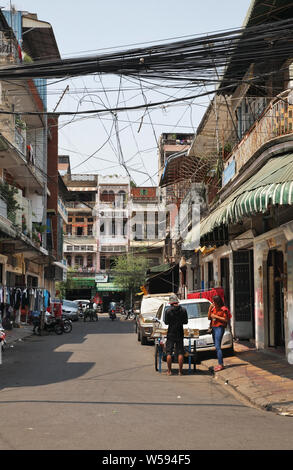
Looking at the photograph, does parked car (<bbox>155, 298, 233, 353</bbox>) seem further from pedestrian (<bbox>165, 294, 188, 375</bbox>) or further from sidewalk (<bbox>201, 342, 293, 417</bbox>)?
pedestrian (<bbox>165, 294, 188, 375</bbox>)

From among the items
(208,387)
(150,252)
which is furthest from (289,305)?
(150,252)

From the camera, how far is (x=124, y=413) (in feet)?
25.8

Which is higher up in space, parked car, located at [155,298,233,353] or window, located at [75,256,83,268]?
window, located at [75,256,83,268]

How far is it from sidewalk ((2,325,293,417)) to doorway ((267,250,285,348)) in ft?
2.31

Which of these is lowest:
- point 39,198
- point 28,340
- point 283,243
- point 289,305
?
point 28,340

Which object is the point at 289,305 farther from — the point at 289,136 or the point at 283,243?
the point at 289,136

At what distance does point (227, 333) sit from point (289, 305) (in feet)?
7.89

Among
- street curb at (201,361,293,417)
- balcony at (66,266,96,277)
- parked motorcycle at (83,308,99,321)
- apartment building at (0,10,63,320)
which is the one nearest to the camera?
street curb at (201,361,293,417)

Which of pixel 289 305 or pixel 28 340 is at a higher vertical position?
pixel 289 305

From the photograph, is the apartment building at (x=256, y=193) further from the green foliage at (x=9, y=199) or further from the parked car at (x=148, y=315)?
the green foliage at (x=9, y=199)

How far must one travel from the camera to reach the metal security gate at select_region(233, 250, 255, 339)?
66.1ft

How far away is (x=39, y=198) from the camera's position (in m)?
38.9

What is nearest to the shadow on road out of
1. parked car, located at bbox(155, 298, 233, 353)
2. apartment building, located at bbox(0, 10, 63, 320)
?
parked car, located at bbox(155, 298, 233, 353)

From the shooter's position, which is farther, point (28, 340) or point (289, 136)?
point (28, 340)
